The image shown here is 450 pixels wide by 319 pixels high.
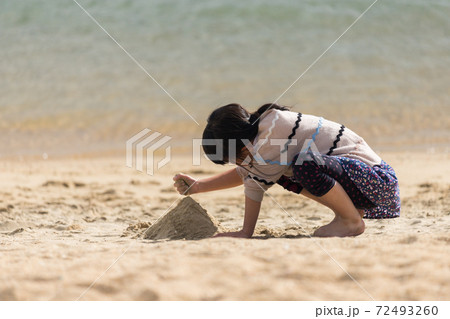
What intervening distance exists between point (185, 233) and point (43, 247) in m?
0.68

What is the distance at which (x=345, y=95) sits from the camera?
7.53m

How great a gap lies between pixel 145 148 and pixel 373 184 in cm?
441

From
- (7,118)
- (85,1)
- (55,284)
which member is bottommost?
(7,118)

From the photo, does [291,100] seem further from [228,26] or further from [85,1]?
[85,1]

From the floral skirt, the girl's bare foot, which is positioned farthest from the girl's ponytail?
the girl's bare foot

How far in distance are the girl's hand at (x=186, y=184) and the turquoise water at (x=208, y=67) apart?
3871 millimetres

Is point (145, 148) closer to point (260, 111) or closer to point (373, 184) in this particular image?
point (260, 111)

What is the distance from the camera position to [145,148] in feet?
21.5

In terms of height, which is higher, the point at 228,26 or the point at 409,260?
the point at 228,26

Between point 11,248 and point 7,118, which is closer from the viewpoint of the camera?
point 11,248

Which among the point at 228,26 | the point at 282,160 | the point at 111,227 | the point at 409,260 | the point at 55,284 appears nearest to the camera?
the point at 55,284

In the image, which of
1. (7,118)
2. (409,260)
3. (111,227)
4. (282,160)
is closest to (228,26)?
(7,118)

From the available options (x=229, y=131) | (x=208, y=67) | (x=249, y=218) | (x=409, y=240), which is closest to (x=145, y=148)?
(x=208, y=67)
